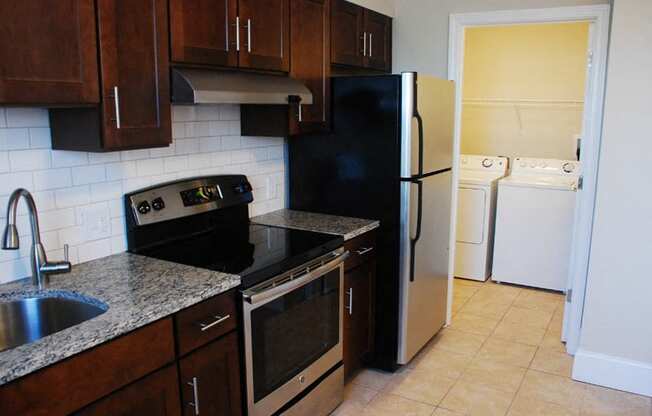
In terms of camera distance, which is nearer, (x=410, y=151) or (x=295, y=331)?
(x=295, y=331)

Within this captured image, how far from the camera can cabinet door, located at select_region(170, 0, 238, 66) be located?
80.4 inches

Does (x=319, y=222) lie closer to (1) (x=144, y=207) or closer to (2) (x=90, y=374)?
(1) (x=144, y=207)

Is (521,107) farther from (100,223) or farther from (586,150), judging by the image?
(100,223)

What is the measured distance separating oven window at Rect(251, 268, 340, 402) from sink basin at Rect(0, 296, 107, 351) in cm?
61

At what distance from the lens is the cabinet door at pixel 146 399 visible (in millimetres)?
1562

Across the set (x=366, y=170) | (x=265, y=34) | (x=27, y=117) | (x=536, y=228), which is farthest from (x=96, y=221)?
(x=536, y=228)

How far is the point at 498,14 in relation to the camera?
337cm

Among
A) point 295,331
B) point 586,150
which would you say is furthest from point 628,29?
point 295,331

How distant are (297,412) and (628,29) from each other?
247cm

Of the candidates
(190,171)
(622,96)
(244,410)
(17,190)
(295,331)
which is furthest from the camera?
(622,96)

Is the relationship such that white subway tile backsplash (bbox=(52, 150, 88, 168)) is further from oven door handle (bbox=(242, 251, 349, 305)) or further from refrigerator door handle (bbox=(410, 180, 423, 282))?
refrigerator door handle (bbox=(410, 180, 423, 282))

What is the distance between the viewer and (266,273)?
2.13 meters

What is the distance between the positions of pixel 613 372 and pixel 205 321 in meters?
2.38

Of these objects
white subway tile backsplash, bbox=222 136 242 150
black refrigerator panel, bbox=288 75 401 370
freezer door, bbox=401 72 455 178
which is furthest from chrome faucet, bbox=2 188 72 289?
freezer door, bbox=401 72 455 178
